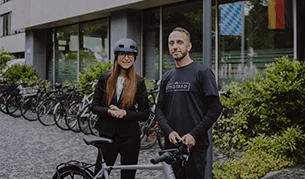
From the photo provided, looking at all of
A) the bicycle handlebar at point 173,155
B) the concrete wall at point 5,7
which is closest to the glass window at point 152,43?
the bicycle handlebar at point 173,155

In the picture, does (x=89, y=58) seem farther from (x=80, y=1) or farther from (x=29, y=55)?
(x=29, y=55)

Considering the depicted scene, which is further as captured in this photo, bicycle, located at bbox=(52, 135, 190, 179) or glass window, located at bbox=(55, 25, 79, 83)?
glass window, located at bbox=(55, 25, 79, 83)

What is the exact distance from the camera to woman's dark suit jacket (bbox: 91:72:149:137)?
3.71 metres

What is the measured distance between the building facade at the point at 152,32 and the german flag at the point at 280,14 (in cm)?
2

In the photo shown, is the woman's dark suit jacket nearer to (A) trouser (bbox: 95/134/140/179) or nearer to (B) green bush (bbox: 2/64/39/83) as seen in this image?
(A) trouser (bbox: 95/134/140/179)

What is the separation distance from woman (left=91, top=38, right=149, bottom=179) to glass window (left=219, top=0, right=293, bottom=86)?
6.40m

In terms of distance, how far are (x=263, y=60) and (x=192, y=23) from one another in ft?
8.89

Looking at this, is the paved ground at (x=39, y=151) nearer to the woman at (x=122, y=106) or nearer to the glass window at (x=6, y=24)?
the woman at (x=122, y=106)

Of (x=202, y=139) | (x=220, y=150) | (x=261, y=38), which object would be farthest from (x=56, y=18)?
(x=202, y=139)

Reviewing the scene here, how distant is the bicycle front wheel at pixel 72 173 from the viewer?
3.61 metres

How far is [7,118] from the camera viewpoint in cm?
1330

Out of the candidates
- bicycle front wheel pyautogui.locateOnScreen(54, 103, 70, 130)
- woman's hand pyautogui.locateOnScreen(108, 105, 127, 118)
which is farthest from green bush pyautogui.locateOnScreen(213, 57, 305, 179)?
bicycle front wheel pyautogui.locateOnScreen(54, 103, 70, 130)

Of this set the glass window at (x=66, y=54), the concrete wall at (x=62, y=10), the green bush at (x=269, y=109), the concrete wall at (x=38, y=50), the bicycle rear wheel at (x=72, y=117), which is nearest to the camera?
the green bush at (x=269, y=109)

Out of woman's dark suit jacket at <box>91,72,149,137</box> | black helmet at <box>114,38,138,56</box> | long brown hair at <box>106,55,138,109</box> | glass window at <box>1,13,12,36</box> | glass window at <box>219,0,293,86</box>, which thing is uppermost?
glass window at <box>1,13,12,36</box>
